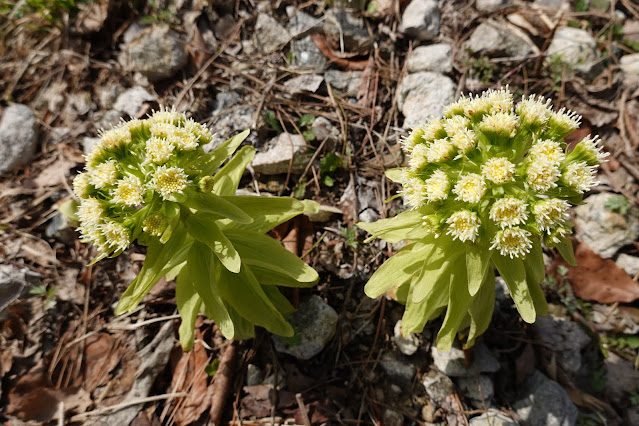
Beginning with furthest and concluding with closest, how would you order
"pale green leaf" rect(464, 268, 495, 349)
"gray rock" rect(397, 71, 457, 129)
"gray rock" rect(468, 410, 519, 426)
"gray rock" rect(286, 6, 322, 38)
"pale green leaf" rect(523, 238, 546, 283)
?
"gray rock" rect(286, 6, 322, 38) < "gray rock" rect(397, 71, 457, 129) < "gray rock" rect(468, 410, 519, 426) < "pale green leaf" rect(464, 268, 495, 349) < "pale green leaf" rect(523, 238, 546, 283)

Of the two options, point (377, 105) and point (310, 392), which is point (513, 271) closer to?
point (310, 392)

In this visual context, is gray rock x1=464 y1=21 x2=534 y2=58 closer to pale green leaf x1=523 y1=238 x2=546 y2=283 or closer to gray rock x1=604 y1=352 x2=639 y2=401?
pale green leaf x1=523 y1=238 x2=546 y2=283

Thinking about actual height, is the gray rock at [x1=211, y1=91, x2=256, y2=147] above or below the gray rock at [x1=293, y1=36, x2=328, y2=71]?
below

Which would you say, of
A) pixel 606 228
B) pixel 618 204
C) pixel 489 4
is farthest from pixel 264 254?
pixel 489 4

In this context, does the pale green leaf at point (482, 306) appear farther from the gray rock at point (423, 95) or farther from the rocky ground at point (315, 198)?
the gray rock at point (423, 95)

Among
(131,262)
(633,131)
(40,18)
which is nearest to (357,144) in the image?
(131,262)

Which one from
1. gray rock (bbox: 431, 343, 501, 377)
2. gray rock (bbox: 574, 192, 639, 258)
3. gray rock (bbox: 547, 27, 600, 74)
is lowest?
gray rock (bbox: 431, 343, 501, 377)

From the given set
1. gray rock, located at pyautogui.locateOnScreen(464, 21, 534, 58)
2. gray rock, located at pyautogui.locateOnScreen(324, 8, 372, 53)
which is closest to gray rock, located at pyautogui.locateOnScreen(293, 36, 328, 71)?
gray rock, located at pyautogui.locateOnScreen(324, 8, 372, 53)
